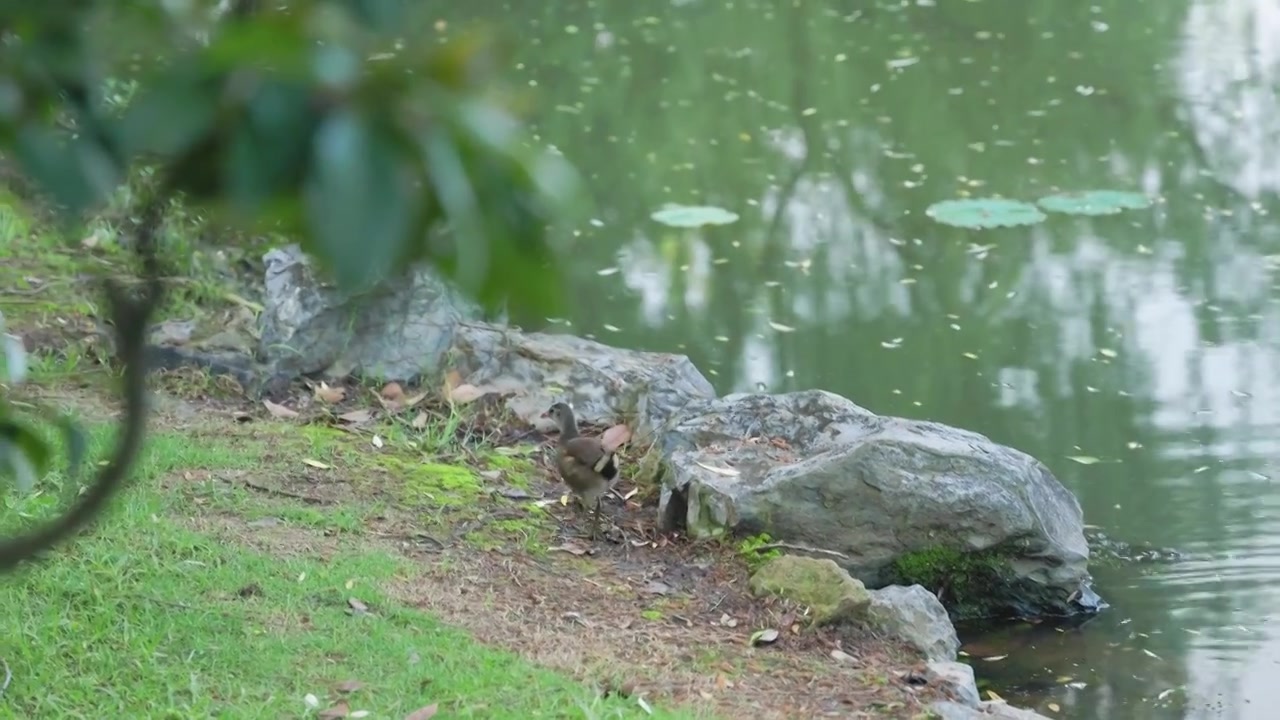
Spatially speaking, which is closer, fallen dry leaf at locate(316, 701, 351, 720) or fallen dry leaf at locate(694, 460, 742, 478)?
fallen dry leaf at locate(316, 701, 351, 720)

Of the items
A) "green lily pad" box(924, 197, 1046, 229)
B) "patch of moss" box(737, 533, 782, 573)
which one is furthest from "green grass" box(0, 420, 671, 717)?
"green lily pad" box(924, 197, 1046, 229)

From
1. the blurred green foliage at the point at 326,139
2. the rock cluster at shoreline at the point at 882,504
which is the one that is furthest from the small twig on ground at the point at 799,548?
the blurred green foliage at the point at 326,139

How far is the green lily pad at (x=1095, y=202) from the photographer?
1034 centimetres

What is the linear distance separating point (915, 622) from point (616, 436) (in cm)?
186

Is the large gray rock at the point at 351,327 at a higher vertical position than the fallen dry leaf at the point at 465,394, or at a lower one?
higher

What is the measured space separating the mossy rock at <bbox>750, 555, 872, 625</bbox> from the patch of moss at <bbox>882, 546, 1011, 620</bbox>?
1.64 feet

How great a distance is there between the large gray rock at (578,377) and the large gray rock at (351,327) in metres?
0.15

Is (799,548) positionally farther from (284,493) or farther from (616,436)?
(284,493)

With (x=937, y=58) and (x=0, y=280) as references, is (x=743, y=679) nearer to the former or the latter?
(x=0, y=280)

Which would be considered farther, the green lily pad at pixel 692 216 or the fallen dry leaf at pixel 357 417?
the green lily pad at pixel 692 216

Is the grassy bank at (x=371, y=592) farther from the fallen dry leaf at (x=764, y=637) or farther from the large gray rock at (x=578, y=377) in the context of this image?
the large gray rock at (x=578, y=377)

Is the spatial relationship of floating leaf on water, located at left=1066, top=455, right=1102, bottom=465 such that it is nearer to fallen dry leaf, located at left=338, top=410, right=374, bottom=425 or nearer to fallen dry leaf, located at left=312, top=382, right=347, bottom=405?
fallen dry leaf, located at left=338, top=410, right=374, bottom=425

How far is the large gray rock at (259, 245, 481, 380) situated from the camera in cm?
703

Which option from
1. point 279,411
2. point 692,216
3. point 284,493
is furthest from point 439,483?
point 692,216
